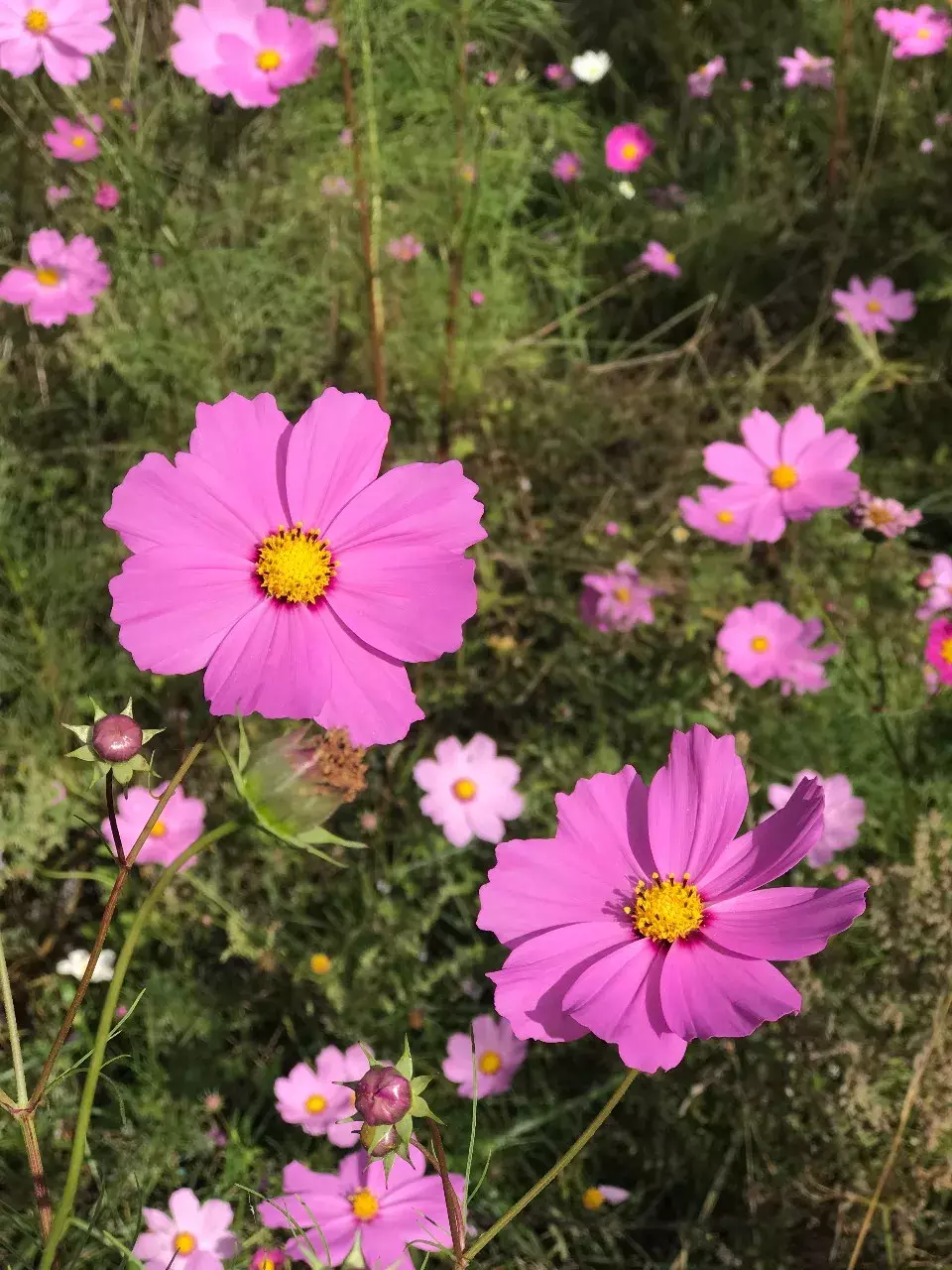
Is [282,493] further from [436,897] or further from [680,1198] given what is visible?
[680,1198]

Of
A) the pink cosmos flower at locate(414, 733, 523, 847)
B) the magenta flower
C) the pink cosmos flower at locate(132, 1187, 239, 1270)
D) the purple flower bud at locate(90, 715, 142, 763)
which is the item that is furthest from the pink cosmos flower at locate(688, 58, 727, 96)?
the pink cosmos flower at locate(132, 1187, 239, 1270)

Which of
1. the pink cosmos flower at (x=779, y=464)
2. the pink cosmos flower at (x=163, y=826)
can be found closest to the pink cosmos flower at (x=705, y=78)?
the pink cosmos flower at (x=779, y=464)

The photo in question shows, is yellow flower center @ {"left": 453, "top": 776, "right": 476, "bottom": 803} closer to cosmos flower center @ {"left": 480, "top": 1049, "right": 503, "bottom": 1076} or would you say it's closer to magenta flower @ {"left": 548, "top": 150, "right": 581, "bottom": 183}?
cosmos flower center @ {"left": 480, "top": 1049, "right": 503, "bottom": 1076}

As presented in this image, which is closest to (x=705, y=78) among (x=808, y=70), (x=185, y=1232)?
(x=808, y=70)

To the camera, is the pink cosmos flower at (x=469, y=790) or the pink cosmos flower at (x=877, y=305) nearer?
the pink cosmos flower at (x=469, y=790)

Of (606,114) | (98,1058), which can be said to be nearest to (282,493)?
(98,1058)

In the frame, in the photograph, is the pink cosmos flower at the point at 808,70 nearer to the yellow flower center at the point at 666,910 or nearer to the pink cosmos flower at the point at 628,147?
the pink cosmos flower at the point at 628,147

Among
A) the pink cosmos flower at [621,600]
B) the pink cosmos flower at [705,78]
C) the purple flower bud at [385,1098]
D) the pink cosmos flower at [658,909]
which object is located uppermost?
the pink cosmos flower at [705,78]
